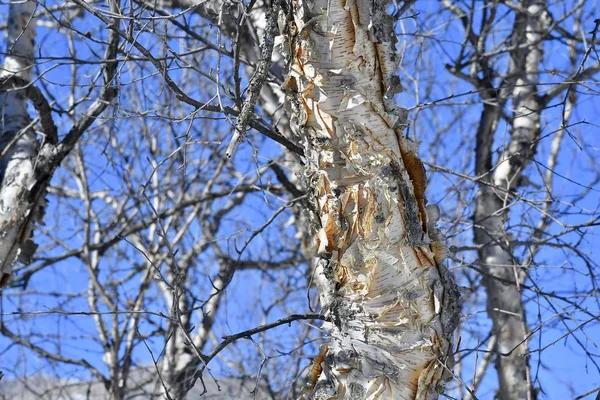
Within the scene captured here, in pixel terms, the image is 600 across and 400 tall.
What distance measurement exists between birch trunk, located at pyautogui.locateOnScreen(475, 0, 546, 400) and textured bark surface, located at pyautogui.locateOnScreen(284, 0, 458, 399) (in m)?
2.00

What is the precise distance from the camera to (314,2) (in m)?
2.00

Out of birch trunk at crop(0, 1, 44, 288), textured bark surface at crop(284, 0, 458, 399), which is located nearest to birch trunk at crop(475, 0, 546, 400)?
textured bark surface at crop(284, 0, 458, 399)

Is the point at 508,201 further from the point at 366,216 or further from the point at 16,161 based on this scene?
the point at 16,161

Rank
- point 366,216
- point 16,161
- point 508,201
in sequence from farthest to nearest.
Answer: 1. point 508,201
2. point 16,161
3. point 366,216

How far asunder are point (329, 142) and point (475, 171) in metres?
3.02

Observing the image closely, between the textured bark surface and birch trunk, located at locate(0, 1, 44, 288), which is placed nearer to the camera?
the textured bark surface

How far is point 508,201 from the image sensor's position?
13.8 ft

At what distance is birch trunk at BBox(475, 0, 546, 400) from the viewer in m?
4.25

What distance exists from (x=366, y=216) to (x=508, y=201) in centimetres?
255

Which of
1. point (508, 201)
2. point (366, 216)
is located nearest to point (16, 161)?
point (366, 216)

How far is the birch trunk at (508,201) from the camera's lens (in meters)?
4.25

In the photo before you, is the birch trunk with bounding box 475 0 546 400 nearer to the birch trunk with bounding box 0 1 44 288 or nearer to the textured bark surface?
the textured bark surface

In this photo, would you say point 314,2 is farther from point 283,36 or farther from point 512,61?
point 512,61

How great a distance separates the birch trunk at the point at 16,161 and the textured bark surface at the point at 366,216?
179cm
